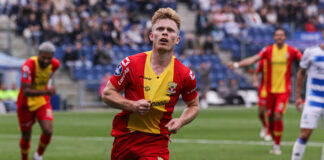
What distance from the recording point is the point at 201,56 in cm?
3394

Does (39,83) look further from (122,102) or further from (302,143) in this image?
(122,102)

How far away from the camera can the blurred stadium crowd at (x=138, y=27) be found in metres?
30.8

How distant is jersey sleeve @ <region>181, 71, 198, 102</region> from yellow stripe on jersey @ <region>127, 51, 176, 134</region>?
0.53 feet

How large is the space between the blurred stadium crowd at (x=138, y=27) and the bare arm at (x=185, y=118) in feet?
79.3

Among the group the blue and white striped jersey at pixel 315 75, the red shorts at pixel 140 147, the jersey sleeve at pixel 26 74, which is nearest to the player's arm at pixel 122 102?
the red shorts at pixel 140 147

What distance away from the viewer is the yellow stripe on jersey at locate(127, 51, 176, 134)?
20.7ft

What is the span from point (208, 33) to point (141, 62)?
29.0 meters

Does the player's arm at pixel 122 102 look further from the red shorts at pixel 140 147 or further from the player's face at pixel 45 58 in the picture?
the player's face at pixel 45 58

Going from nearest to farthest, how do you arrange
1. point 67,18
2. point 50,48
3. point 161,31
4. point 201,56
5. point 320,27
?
point 161,31
point 50,48
point 67,18
point 201,56
point 320,27

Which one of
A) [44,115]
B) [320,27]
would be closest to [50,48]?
[44,115]

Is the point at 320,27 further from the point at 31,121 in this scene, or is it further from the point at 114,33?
the point at 31,121

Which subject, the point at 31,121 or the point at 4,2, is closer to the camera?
the point at 31,121

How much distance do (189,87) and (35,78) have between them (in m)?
5.80

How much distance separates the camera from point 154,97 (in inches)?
248
